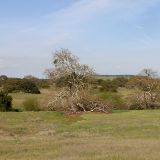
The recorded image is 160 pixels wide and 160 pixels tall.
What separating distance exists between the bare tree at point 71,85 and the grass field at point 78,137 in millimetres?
5454

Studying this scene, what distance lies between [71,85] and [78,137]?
2459cm

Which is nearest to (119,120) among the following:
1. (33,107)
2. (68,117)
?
(68,117)

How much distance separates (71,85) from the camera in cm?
5319

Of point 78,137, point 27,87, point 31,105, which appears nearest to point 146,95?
point 31,105

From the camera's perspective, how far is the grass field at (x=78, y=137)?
19609 mm

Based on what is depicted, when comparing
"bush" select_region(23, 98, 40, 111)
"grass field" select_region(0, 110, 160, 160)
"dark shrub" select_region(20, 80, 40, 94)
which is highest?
"dark shrub" select_region(20, 80, 40, 94)

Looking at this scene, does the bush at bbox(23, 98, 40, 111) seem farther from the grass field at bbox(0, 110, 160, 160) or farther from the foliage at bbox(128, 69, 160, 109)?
the foliage at bbox(128, 69, 160, 109)

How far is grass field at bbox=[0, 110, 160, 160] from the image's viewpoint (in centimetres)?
1961

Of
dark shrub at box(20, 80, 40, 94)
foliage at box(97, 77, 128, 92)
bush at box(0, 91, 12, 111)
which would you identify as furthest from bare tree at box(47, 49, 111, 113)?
dark shrub at box(20, 80, 40, 94)

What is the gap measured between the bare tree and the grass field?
215 inches

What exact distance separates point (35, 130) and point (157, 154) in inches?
632

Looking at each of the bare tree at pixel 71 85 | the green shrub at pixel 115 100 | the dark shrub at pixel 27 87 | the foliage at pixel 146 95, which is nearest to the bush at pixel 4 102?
the bare tree at pixel 71 85

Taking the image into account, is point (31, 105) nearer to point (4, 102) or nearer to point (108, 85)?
point (4, 102)

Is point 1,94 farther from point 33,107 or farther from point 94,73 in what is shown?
point 94,73
